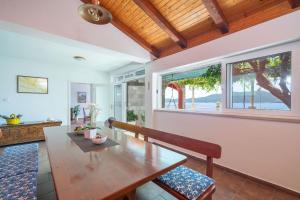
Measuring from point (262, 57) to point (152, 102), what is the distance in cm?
242

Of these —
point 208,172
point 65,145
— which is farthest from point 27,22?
point 208,172

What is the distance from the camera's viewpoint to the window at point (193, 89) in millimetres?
2850

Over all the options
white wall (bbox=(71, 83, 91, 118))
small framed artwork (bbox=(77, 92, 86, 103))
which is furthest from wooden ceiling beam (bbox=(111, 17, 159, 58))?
small framed artwork (bbox=(77, 92, 86, 103))

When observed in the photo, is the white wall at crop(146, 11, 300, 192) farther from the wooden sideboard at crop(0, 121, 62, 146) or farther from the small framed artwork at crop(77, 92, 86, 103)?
the small framed artwork at crop(77, 92, 86, 103)

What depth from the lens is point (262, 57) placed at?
7.09 ft

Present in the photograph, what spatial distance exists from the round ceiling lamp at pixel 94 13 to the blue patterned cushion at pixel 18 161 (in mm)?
1661

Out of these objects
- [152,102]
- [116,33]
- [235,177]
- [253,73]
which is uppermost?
[116,33]

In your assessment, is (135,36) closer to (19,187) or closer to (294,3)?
(294,3)

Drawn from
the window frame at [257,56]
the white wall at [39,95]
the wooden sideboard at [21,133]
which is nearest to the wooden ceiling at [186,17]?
the window frame at [257,56]

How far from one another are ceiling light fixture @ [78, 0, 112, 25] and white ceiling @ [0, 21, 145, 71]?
50.3 inches

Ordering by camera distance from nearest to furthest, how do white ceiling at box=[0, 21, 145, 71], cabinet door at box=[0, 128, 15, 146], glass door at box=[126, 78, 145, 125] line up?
white ceiling at box=[0, 21, 145, 71] → cabinet door at box=[0, 128, 15, 146] → glass door at box=[126, 78, 145, 125]

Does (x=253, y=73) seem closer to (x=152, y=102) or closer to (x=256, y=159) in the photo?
(x=256, y=159)

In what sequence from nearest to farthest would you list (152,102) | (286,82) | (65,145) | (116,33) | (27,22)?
(65,145) → (286,82) → (27,22) → (116,33) → (152,102)

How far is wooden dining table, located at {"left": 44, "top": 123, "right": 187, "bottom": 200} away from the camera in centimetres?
76
